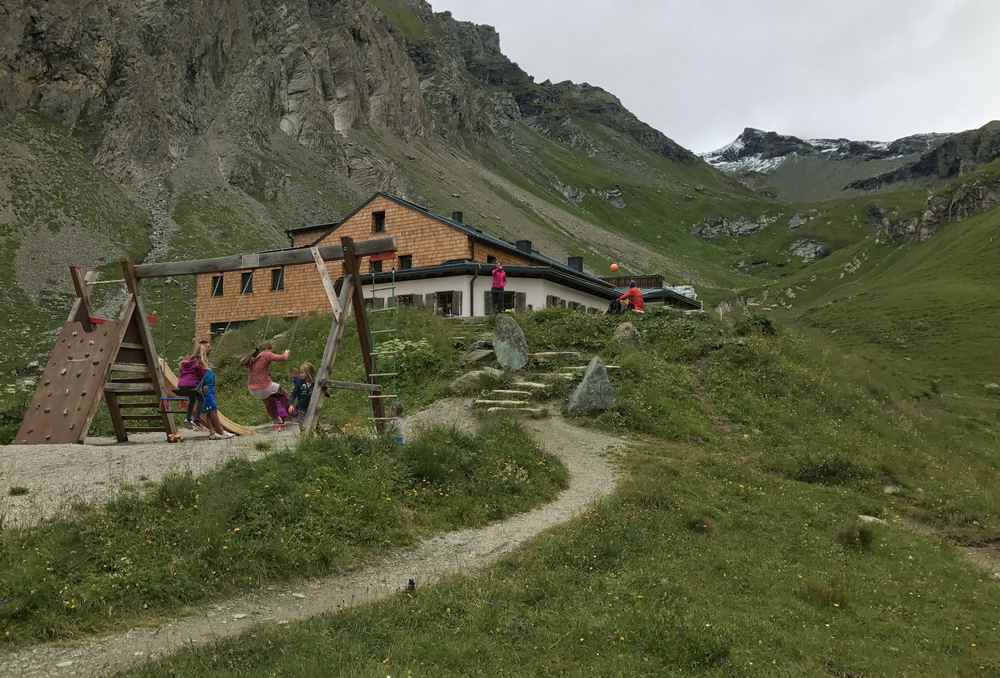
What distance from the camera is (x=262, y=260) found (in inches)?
553

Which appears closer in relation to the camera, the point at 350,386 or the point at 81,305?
the point at 350,386

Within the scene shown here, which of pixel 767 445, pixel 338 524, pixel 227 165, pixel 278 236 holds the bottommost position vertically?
pixel 767 445

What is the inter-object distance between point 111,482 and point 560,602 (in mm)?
6969

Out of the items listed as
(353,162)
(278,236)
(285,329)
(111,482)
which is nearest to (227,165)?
(278,236)

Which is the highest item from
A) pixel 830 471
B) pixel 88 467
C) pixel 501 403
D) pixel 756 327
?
pixel 756 327

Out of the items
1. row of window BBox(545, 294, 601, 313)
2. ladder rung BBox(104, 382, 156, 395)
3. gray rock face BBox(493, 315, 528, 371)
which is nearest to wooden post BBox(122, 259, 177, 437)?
ladder rung BBox(104, 382, 156, 395)

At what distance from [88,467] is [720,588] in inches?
393

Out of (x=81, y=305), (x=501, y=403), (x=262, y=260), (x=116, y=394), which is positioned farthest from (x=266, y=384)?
(x=501, y=403)

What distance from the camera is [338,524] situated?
9789mm

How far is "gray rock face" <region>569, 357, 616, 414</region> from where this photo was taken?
20984 mm

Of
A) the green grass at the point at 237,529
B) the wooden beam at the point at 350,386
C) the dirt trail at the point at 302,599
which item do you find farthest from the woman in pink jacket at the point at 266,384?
the dirt trail at the point at 302,599

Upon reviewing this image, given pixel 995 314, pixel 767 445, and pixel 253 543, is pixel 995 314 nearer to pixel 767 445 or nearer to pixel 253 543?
pixel 767 445

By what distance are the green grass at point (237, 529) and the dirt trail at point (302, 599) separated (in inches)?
10.3

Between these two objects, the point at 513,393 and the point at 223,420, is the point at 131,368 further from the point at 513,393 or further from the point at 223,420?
the point at 513,393
